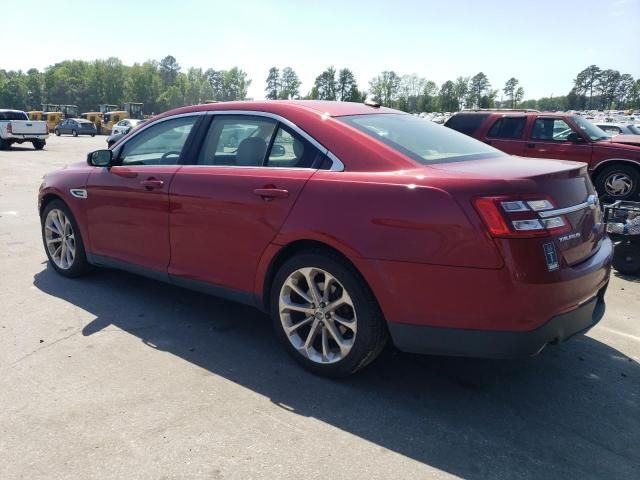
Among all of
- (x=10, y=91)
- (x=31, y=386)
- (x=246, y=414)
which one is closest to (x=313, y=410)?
(x=246, y=414)

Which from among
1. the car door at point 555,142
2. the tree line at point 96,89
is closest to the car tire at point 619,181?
the car door at point 555,142

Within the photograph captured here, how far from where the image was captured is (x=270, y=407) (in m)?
3.03

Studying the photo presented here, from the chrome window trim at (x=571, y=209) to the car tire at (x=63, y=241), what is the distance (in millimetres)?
4039

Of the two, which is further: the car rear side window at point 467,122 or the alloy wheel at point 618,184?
the car rear side window at point 467,122

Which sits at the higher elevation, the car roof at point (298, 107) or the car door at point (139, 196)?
the car roof at point (298, 107)

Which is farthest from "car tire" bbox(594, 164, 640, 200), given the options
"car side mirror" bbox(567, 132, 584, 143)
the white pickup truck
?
the white pickup truck

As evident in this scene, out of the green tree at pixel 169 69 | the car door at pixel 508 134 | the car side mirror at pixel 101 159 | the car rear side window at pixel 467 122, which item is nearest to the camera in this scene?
the car side mirror at pixel 101 159

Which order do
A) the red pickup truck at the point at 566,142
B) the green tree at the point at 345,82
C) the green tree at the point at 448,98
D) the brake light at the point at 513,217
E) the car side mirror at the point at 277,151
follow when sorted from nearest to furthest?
the brake light at the point at 513,217 → the car side mirror at the point at 277,151 → the red pickup truck at the point at 566,142 → the green tree at the point at 345,82 → the green tree at the point at 448,98

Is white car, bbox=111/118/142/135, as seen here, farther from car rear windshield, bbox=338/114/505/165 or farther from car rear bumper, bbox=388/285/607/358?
car rear bumper, bbox=388/285/607/358

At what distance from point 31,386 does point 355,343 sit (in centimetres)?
191

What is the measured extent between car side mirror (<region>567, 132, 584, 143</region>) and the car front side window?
8.43m

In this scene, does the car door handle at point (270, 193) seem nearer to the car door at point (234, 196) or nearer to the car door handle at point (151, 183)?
the car door at point (234, 196)

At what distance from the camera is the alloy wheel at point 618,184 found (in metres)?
9.91

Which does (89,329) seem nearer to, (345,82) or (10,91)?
(345,82)
